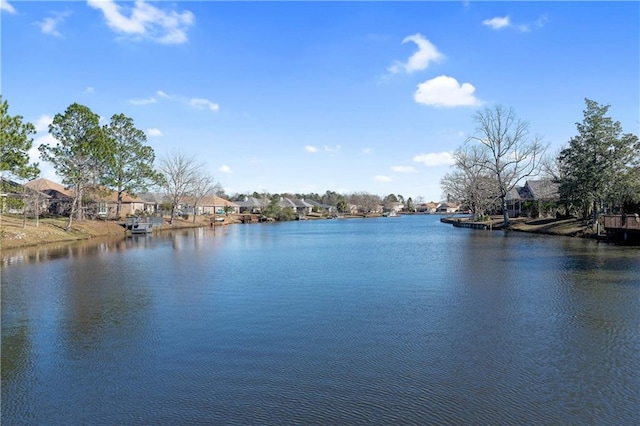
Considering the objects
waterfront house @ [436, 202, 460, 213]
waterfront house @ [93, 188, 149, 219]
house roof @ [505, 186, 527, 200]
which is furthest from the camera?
waterfront house @ [436, 202, 460, 213]

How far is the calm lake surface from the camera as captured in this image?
6.06 meters

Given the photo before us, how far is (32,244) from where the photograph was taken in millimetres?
31062

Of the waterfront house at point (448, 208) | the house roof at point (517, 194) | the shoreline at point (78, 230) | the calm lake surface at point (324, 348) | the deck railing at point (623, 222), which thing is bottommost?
the calm lake surface at point (324, 348)

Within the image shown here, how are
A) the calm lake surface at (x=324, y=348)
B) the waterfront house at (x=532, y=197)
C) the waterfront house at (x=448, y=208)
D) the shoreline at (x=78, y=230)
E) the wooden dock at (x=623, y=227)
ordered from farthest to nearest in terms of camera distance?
the waterfront house at (x=448, y=208)
the waterfront house at (x=532, y=197)
the shoreline at (x=78, y=230)
the wooden dock at (x=623, y=227)
the calm lake surface at (x=324, y=348)

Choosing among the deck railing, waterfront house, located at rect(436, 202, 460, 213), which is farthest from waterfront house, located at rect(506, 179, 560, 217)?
waterfront house, located at rect(436, 202, 460, 213)

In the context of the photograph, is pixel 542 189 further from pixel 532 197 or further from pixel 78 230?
pixel 78 230

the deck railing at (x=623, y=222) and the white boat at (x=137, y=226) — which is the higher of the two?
the deck railing at (x=623, y=222)

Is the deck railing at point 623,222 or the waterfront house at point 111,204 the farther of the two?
the waterfront house at point 111,204

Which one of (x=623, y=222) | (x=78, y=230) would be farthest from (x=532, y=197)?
(x=78, y=230)

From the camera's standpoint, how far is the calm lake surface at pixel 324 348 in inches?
239

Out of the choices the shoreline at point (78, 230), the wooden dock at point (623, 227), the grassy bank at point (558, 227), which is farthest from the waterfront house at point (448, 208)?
the wooden dock at point (623, 227)

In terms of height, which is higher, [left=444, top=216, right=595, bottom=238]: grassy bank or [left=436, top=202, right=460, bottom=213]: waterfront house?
[left=436, top=202, right=460, bottom=213]: waterfront house

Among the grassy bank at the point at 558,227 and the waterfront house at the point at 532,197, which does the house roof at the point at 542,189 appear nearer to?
the waterfront house at the point at 532,197

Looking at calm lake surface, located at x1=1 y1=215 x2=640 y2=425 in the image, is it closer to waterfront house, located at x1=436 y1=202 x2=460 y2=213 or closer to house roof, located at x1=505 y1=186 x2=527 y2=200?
house roof, located at x1=505 y1=186 x2=527 y2=200
